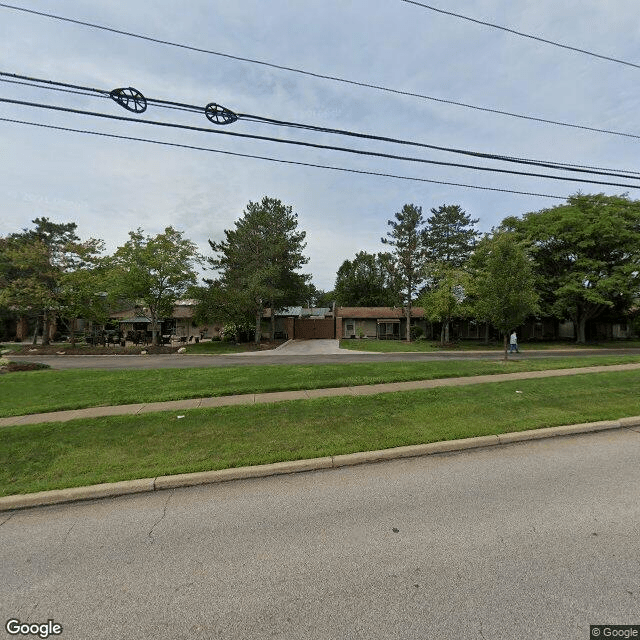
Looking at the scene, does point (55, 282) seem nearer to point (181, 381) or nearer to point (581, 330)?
point (181, 381)

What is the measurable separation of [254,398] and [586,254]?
33714mm

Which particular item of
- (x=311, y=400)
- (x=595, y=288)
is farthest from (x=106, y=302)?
(x=595, y=288)

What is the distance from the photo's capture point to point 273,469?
4492 mm

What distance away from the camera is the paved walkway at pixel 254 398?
6.81 m

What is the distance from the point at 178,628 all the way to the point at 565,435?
6.30 m

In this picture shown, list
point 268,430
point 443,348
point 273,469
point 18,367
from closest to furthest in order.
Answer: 1. point 273,469
2. point 268,430
3. point 18,367
4. point 443,348

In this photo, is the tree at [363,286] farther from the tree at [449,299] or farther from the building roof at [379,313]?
the tree at [449,299]

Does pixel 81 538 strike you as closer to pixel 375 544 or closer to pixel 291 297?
pixel 375 544

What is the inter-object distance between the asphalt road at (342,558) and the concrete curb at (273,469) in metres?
0.12

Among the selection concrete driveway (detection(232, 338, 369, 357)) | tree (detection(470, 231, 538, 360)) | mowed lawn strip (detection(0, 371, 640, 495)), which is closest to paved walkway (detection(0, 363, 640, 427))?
mowed lawn strip (detection(0, 371, 640, 495))

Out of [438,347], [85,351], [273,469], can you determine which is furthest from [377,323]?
[273,469]

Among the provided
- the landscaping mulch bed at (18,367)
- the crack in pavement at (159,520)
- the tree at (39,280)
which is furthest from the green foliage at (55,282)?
the crack in pavement at (159,520)

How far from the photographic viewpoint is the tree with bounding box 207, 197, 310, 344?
85.4 feet

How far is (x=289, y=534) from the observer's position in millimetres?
3168
